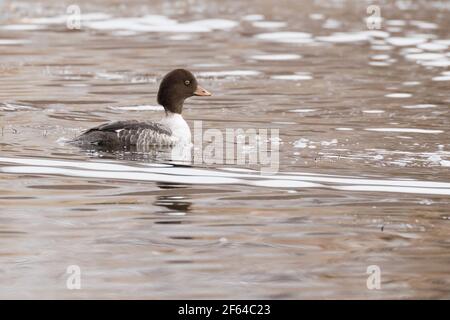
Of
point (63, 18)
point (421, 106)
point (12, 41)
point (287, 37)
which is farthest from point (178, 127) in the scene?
point (63, 18)

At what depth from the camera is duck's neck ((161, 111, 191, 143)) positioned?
1437 centimetres

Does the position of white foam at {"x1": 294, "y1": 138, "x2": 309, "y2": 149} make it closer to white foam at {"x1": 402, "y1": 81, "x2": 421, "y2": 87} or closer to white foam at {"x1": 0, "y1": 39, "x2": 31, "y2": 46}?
white foam at {"x1": 402, "y1": 81, "x2": 421, "y2": 87}

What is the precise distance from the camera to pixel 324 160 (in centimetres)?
1286

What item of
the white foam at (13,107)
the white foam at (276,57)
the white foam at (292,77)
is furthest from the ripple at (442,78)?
the white foam at (13,107)

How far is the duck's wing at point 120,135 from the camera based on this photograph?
13555 mm

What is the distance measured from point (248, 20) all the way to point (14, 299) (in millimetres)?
21151

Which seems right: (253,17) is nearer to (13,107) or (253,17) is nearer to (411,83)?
(411,83)

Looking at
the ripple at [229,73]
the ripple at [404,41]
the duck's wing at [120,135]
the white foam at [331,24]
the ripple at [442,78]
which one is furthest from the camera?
the white foam at [331,24]

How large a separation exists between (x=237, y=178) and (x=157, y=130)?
2.36m

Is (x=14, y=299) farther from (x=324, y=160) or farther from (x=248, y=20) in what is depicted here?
(x=248, y=20)

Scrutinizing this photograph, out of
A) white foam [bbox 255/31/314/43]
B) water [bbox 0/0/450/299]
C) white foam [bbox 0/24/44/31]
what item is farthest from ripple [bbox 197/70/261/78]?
white foam [bbox 0/24/44/31]

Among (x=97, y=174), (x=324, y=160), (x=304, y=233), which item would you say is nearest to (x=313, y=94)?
(x=324, y=160)

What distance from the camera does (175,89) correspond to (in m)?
14.8

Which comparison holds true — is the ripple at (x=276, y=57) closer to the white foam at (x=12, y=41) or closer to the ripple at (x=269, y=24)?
the ripple at (x=269, y=24)
